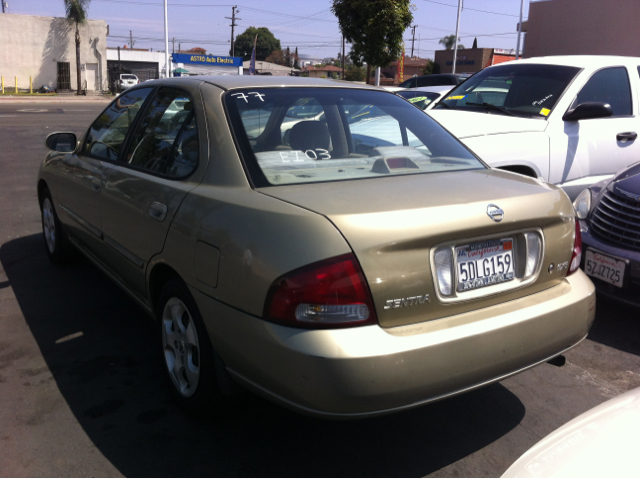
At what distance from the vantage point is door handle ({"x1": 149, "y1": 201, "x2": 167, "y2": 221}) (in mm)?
2836

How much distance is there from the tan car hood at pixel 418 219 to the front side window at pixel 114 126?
1.65 metres

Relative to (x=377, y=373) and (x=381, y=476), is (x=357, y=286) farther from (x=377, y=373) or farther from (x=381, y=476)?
(x=381, y=476)

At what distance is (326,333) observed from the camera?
208cm

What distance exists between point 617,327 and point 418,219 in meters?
2.66

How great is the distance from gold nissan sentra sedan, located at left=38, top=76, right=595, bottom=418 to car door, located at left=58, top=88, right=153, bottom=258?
0.28 metres

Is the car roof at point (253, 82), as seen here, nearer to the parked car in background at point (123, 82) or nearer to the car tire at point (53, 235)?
the car tire at point (53, 235)

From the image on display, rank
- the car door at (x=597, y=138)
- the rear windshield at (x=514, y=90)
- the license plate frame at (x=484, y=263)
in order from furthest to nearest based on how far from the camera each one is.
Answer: the rear windshield at (x=514, y=90)
the car door at (x=597, y=138)
the license plate frame at (x=484, y=263)

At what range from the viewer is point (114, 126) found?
3.92m

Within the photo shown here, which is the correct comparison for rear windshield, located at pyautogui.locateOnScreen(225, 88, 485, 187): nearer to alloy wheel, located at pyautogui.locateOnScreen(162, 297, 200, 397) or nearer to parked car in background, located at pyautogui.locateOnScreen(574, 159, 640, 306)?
alloy wheel, located at pyautogui.locateOnScreen(162, 297, 200, 397)

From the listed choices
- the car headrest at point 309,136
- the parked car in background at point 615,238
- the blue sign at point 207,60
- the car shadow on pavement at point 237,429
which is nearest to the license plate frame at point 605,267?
the parked car in background at point 615,238

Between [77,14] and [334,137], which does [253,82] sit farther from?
[77,14]

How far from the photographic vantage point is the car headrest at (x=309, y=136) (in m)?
2.94

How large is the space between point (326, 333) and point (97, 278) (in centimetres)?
331

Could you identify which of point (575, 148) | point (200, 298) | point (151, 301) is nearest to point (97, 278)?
point (151, 301)
